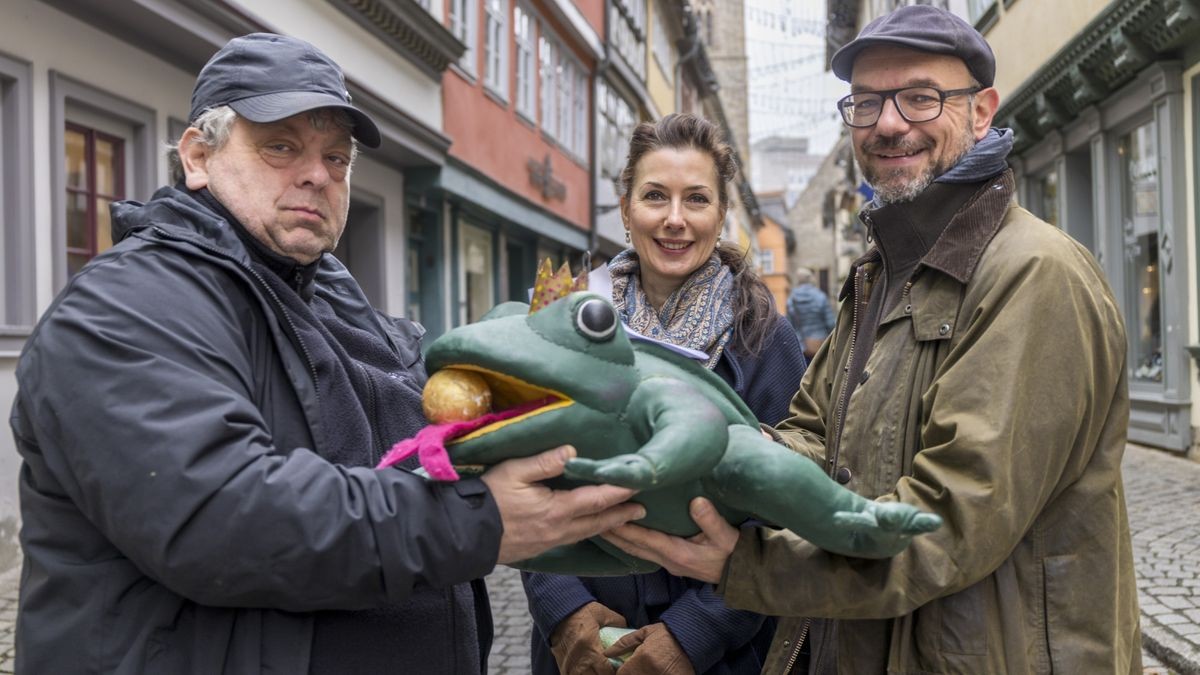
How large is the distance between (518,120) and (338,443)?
502 inches

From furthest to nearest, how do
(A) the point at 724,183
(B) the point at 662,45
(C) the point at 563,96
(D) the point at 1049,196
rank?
(B) the point at 662,45, (C) the point at 563,96, (D) the point at 1049,196, (A) the point at 724,183

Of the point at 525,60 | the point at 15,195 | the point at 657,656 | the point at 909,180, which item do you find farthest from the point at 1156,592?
the point at 525,60

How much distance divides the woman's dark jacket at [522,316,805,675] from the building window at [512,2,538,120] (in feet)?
39.6

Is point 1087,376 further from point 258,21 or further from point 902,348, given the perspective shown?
point 258,21

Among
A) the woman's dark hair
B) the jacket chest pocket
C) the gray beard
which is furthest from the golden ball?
the woman's dark hair

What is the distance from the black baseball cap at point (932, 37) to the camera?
2006 mm

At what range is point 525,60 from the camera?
1469 cm

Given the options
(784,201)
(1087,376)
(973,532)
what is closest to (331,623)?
(973,532)

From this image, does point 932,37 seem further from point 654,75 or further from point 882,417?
point 654,75

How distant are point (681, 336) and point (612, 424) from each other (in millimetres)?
1051

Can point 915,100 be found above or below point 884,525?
above

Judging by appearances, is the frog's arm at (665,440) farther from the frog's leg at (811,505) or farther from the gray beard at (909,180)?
the gray beard at (909,180)

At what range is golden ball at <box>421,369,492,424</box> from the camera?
4.85 ft

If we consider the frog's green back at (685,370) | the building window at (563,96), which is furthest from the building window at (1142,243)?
the frog's green back at (685,370)
